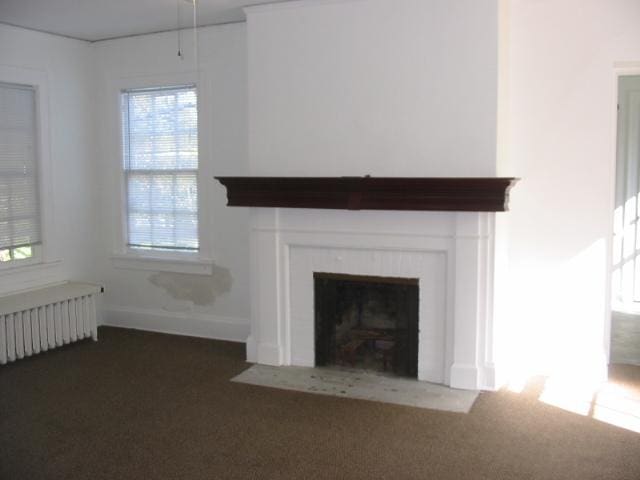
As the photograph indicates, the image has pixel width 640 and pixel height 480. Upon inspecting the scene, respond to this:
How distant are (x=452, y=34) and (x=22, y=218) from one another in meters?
3.77

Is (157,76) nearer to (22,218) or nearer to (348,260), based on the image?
(22,218)

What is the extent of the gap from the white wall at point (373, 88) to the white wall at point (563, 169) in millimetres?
509

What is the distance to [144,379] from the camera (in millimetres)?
4805

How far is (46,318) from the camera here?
5426 millimetres

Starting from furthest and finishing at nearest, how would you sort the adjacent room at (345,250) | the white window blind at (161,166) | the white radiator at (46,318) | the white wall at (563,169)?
the white window blind at (161,166) < the white radiator at (46,318) < the white wall at (563,169) < the adjacent room at (345,250)

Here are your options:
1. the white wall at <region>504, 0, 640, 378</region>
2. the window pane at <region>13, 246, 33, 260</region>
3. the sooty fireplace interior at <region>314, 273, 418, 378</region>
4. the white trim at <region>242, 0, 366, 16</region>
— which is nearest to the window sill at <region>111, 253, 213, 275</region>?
the window pane at <region>13, 246, 33, 260</region>

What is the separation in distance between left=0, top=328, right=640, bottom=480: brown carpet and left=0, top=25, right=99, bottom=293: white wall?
132 centimetres

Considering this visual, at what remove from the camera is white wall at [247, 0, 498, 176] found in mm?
4324

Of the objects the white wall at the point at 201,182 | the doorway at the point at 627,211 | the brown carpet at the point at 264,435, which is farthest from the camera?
the doorway at the point at 627,211

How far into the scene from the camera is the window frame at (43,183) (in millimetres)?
5605

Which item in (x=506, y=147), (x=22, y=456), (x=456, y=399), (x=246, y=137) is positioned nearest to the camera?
(x=22, y=456)

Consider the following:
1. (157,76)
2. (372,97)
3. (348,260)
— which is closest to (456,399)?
(348,260)

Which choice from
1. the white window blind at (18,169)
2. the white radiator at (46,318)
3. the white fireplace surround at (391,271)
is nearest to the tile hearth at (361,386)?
the white fireplace surround at (391,271)

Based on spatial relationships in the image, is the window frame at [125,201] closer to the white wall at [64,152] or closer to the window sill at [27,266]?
the white wall at [64,152]
